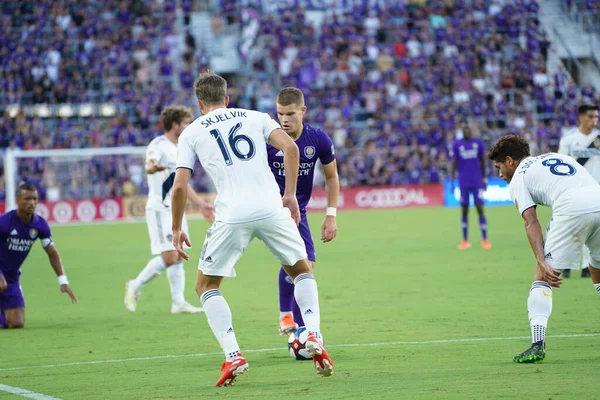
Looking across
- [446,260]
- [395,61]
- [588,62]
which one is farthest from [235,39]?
[446,260]

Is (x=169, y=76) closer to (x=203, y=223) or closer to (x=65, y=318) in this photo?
(x=203, y=223)

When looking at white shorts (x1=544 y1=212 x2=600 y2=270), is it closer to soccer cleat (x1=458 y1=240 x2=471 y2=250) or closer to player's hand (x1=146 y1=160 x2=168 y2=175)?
player's hand (x1=146 y1=160 x2=168 y2=175)

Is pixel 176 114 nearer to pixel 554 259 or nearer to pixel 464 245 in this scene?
pixel 554 259

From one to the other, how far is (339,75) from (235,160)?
34.5 metres

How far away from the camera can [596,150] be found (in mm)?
14438

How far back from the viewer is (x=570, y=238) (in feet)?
25.0

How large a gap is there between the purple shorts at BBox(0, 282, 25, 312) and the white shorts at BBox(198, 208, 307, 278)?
16.1 feet

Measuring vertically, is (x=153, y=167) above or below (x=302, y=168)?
below

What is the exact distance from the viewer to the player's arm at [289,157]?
24.3 feet

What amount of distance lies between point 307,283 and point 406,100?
33865mm

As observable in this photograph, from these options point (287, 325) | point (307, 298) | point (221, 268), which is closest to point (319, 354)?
point (307, 298)

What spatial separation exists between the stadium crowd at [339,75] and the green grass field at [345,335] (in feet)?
57.9

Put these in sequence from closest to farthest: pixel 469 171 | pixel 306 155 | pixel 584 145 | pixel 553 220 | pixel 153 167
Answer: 1. pixel 553 220
2. pixel 306 155
3. pixel 153 167
4. pixel 584 145
5. pixel 469 171

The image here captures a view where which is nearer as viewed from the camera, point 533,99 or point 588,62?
point 533,99
